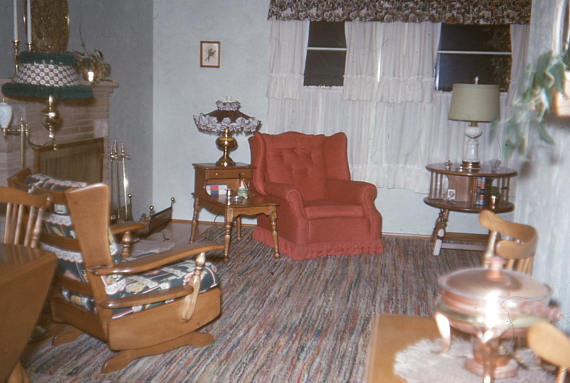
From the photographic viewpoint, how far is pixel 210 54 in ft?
19.8

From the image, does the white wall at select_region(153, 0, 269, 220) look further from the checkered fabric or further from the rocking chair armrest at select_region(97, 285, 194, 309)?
the rocking chair armrest at select_region(97, 285, 194, 309)

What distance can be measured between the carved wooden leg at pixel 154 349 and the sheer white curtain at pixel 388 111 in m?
3.20

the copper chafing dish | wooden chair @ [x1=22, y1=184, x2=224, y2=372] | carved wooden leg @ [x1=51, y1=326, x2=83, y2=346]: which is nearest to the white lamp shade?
wooden chair @ [x1=22, y1=184, x2=224, y2=372]

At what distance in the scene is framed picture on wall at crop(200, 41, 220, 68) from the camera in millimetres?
6012

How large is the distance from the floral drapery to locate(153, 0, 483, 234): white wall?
388 millimetres

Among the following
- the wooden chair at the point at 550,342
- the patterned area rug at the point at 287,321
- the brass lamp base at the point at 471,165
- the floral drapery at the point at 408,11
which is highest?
the floral drapery at the point at 408,11

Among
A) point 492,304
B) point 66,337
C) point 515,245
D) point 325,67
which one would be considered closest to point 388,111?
point 325,67

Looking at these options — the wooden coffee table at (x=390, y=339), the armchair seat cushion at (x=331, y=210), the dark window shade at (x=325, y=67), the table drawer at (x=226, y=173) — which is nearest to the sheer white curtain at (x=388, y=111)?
the dark window shade at (x=325, y=67)

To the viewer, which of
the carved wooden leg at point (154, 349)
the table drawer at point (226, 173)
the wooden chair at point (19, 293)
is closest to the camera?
the wooden chair at point (19, 293)

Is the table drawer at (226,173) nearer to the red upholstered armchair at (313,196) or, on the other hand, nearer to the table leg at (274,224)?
the red upholstered armchair at (313,196)

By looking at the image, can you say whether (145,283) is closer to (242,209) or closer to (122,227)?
(122,227)

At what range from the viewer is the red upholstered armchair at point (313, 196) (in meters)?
4.86

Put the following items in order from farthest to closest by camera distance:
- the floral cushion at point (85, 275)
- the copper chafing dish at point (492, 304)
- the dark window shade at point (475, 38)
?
1. the dark window shade at point (475, 38)
2. the floral cushion at point (85, 275)
3. the copper chafing dish at point (492, 304)

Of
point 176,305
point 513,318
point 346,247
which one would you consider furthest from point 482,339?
point 346,247
